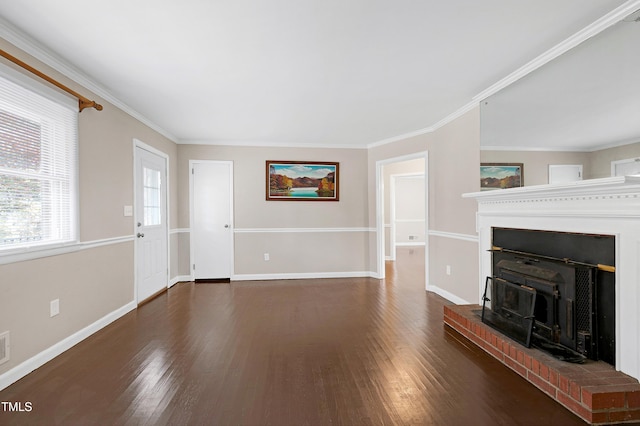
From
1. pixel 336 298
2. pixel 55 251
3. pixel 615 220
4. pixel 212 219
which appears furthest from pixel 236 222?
pixel 615 220

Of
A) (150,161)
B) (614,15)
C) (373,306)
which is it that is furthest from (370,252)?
(614,15)

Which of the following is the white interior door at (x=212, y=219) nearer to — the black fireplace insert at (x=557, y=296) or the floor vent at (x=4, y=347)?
the floor vent at (x=4, y=347)

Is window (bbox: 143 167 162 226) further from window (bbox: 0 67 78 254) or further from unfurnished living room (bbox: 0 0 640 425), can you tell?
window (bbox: 0 67 78 254)

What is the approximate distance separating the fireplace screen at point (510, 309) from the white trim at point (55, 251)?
3678 millimetres

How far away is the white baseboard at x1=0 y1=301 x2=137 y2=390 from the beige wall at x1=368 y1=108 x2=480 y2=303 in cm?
402

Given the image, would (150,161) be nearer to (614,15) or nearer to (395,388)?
(395,388)

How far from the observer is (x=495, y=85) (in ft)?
9.60

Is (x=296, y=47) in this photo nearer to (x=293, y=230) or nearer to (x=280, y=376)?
(x=280, y=376)

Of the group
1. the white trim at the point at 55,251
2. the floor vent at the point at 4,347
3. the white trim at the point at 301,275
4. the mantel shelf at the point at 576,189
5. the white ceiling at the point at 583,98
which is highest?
the white ceiling at the point at 583,98

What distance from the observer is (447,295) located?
405 centimetres

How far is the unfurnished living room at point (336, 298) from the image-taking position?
1.83 m

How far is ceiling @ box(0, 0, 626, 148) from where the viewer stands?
185 cm

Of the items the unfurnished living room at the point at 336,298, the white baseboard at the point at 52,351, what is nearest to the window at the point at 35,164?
the unfurnished living room at the point at 336,298

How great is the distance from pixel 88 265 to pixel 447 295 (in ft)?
13.6
